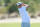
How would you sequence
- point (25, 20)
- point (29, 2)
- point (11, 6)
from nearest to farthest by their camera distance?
1. point (25, 20)
2. point (29, 2)
3. point (11, 6)

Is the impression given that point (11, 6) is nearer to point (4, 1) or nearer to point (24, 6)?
point (4, 1)

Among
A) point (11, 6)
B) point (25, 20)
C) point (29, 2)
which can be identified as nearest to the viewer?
point (25, 20)

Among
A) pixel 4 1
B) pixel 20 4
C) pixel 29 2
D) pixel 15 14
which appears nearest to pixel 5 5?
pixel 4 1

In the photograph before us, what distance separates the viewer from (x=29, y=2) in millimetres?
22359

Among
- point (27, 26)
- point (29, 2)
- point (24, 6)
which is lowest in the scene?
point (27, 26)

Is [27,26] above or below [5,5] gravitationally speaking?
below

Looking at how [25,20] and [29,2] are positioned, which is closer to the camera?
[25,20]

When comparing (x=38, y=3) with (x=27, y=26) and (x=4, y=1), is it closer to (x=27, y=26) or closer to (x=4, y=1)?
(x=4, y=1)

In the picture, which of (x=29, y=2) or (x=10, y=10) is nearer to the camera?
(x=29, y=2)

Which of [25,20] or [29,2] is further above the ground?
[29,2]

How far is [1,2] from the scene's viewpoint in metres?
24.6

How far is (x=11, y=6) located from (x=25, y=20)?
1901 centimetres

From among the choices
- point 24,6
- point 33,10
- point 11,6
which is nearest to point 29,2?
point 33,10

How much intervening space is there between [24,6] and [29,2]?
17286 mm
